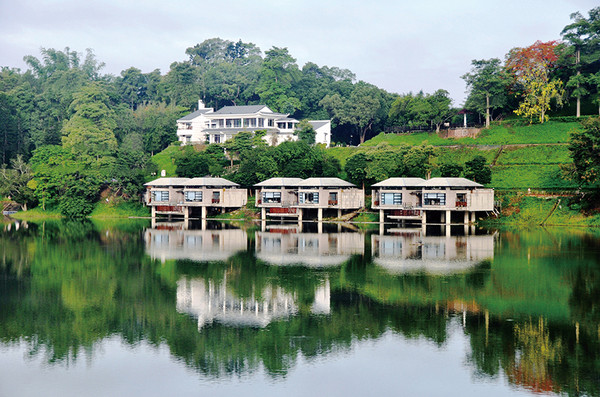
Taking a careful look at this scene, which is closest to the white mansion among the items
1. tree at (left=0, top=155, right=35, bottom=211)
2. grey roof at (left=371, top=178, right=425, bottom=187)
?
tree at (left=0, top=155, right=35, bottom=211)

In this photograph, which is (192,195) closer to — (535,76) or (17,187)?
(17,187)

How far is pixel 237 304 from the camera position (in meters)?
26.9

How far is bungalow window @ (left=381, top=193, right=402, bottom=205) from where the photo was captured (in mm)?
59312

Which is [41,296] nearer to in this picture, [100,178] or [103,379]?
[103,379]

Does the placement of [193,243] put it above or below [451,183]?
below

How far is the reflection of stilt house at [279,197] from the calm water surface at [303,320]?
20.8 m

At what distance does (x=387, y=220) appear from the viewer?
61.4 meters

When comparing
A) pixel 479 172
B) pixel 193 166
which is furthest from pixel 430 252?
pixel 193 166

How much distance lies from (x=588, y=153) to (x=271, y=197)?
29314 mm

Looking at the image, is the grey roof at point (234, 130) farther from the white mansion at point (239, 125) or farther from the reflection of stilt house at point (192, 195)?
the reflection of stilt house at point (192, 195)

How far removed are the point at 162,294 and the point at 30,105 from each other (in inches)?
3188

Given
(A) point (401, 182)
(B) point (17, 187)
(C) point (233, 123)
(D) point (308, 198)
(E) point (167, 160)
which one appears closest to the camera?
(A) point (401, 182)

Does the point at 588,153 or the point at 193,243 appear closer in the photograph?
the point at 193,243

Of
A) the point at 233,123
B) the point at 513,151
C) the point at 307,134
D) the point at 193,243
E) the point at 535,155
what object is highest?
the point at 233,123
